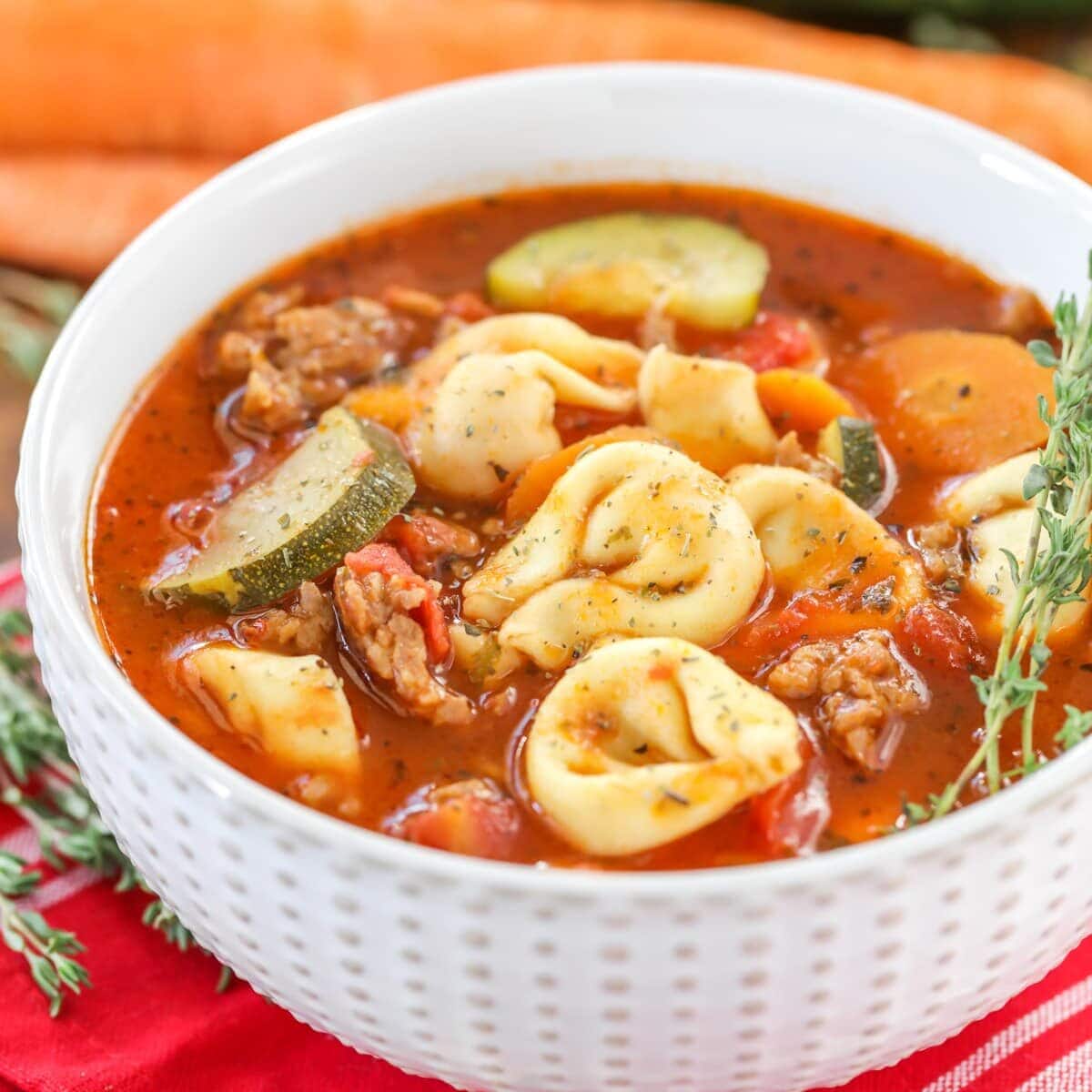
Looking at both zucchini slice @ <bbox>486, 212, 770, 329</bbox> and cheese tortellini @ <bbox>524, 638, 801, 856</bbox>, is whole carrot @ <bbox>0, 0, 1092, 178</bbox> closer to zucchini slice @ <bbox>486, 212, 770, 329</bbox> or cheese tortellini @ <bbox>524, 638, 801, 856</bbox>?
zucchini slice @ <bbox>486, 212, 770, 329</bbox>

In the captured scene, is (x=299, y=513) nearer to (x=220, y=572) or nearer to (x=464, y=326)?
(x=220, y=572)

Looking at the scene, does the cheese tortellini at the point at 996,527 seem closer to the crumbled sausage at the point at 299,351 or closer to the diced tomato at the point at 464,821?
the diced tomato at the point at 464,821

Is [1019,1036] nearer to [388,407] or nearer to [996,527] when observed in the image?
[996,527]

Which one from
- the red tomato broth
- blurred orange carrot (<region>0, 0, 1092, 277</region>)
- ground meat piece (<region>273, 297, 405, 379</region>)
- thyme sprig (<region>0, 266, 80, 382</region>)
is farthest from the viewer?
blurred orange carrot (<region>0, 0, 1092, 277</region>)

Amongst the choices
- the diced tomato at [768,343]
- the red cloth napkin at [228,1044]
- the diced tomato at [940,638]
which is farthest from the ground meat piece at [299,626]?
the diced tomato at [768,343]

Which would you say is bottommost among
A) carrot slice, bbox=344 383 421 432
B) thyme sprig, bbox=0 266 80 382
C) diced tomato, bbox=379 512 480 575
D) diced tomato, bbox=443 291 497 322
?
thyme sprig, bbox=0 266 80 382

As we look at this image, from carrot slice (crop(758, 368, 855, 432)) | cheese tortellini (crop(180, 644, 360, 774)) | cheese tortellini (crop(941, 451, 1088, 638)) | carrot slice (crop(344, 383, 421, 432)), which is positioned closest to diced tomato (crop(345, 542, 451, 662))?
cheese tortellini (crop(180, 644, 360, 774))

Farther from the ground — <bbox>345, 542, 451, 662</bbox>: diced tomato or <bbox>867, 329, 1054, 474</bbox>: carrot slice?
<bbox>867, 329, 1054, 474</bbox>: carrot slice
